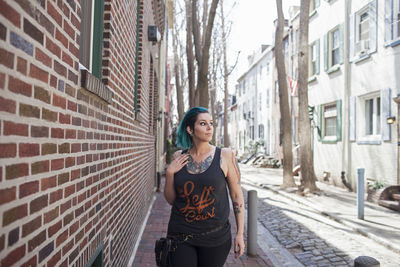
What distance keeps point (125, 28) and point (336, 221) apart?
248 inches

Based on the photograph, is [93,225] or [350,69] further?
[350,69]

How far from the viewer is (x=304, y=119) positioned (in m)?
11.3

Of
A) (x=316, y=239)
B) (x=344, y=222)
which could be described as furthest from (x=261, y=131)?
(x=316, y=239)

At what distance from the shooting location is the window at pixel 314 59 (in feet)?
49.7

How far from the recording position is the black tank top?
7.98 ft

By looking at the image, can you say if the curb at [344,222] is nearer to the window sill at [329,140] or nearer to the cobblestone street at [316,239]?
the cobblestone street at [316,239]

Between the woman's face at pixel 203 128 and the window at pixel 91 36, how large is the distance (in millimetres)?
908

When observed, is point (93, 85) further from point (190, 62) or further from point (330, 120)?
point (330, 120)

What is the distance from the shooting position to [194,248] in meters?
2.43

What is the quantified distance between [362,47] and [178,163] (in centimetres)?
1120

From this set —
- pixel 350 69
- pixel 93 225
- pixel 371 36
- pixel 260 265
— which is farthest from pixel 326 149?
pixel 93 225

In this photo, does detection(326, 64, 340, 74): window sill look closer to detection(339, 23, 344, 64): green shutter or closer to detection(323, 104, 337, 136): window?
detection(339, 23, 344, 64): green shutter

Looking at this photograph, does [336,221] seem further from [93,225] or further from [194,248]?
[93,225]

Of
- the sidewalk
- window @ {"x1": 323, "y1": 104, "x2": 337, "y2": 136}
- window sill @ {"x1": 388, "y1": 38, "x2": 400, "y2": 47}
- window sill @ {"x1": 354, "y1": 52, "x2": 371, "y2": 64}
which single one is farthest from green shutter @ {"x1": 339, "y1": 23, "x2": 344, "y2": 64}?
the sidewalk
